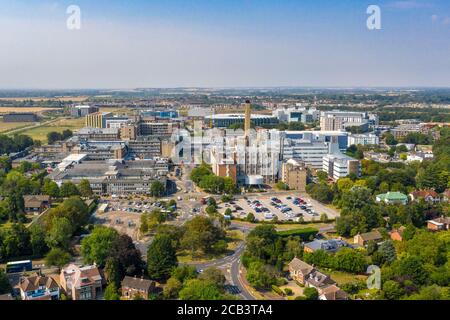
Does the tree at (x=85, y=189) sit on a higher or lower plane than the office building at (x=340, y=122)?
lower

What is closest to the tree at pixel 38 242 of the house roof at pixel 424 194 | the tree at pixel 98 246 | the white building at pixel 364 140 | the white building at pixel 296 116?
the tree at pixel 98 246

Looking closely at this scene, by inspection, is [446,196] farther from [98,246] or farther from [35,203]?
[35,203]

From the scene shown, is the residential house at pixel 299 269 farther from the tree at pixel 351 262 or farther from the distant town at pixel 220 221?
the tree at pixel 351 262

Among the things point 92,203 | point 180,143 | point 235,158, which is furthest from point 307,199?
point 180,143

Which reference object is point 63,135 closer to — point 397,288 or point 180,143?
point 180,143

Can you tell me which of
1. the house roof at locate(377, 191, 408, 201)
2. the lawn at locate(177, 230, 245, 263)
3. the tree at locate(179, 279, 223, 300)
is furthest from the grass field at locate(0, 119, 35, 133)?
the tree at locate(179, 279, 223, 300)

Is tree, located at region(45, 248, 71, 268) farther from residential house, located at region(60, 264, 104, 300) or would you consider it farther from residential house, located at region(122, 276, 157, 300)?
residential house, located at region(122, 276, 157, 300)

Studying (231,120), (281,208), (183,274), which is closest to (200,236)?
(183,274)
